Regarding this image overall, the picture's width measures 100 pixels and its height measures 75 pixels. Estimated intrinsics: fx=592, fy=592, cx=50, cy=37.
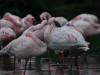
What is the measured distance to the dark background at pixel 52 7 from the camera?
52.7 ft

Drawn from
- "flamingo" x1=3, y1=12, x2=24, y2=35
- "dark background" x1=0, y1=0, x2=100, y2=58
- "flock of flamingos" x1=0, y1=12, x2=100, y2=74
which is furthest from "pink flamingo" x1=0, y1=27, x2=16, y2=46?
"dark background" x1=0, y1=0, x2=100, y2=58

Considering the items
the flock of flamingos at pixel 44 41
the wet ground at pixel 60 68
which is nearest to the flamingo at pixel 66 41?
the flock of flamingos at pixel 44 41

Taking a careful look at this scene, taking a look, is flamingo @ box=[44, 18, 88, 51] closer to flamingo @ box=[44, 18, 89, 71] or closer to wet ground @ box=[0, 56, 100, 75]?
flamingo @ box=[44, 18, 89, 71]

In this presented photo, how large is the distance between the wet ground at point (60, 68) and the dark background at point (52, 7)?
562 centimetres

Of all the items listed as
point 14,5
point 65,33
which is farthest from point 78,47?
point 14,5

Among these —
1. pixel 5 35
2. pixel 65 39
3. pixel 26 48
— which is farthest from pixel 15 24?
pixel 65 39

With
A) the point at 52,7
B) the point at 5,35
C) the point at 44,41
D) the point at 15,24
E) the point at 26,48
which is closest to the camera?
the point at 26,48

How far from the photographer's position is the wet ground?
9.20m

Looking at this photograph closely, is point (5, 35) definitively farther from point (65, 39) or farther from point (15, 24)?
point (65, 39)

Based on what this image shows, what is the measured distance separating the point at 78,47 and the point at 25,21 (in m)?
3.30

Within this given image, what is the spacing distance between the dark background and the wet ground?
562 centimetres

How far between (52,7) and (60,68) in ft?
23.5

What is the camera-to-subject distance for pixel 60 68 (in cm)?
957

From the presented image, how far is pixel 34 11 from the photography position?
16953 mm
